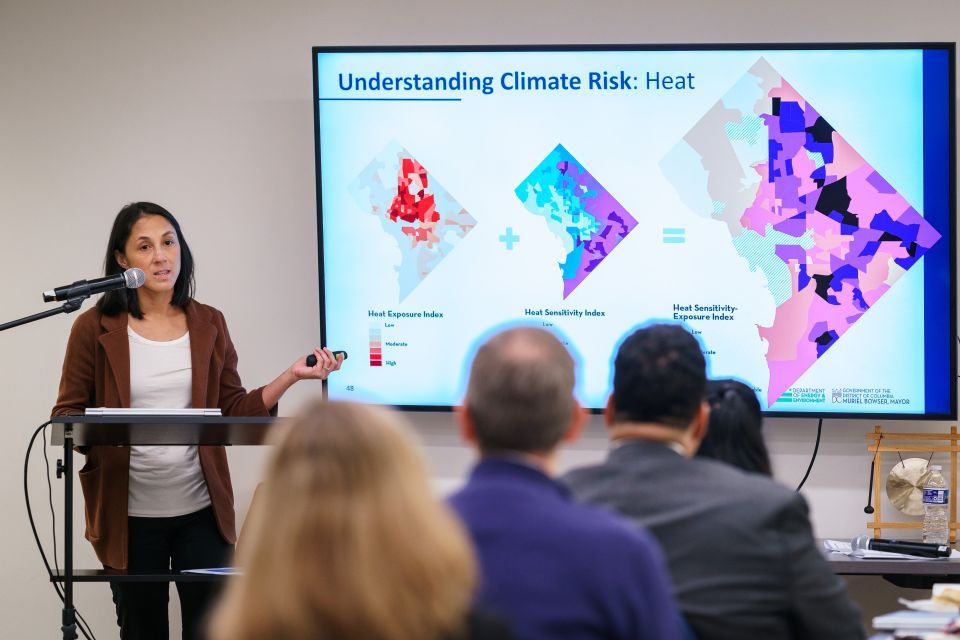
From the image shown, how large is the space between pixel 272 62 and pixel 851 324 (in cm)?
251

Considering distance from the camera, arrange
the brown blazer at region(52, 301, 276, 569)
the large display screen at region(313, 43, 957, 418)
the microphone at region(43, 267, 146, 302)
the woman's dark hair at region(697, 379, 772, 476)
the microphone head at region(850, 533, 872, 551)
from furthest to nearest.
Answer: the large display screen at region(313, 43, 957, 418), the microphone head at region(850, 533, 872, 551), the brown blazer at region(52, 301, 276, 569), the microphone at region(43, 267, 146, 302), the woman's dark hair at region(697, 379, 772, 476)

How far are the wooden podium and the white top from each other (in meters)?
0.21

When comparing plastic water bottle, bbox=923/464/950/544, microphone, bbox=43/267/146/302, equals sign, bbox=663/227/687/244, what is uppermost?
equals sign, bbox=663/227/687/244

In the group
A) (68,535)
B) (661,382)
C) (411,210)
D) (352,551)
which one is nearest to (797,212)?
(411,210)

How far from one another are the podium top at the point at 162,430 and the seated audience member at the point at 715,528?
3.33 ft

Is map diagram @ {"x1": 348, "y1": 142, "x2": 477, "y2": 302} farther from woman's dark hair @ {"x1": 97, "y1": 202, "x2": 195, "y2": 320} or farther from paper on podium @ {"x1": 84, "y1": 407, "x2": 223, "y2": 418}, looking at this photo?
paper on podium @ {"x1": 84, "y1": 407, "x2": 223, "y2": 418}

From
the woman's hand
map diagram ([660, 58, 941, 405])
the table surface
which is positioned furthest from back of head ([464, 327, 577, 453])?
map diagram ([660, 58, 941, 405])

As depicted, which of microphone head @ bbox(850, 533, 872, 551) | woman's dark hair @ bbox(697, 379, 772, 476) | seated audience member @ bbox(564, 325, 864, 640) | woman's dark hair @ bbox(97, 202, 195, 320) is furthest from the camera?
microphone head @ bbox(850, 533, 872, 551)

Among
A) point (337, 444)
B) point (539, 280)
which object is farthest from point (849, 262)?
point (337, 444)

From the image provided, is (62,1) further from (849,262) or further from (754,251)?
(849,262)

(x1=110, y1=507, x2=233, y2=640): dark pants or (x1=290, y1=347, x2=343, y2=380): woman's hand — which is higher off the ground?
(x1=290, y1=347, x2=343, y2=380): woman's hand

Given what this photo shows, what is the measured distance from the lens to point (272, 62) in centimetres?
410

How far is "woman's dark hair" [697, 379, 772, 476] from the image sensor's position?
212 centimetres

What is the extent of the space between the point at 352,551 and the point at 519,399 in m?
0.42
